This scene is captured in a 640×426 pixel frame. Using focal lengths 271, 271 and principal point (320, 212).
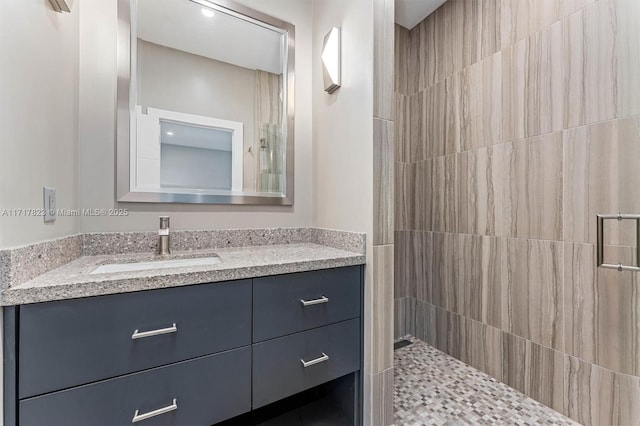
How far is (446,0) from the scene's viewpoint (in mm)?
1979

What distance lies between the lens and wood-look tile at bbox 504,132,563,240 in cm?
142

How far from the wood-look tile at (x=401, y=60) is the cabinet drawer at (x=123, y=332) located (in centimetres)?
208

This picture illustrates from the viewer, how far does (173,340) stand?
871mm

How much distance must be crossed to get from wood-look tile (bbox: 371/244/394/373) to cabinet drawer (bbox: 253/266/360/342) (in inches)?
3.7

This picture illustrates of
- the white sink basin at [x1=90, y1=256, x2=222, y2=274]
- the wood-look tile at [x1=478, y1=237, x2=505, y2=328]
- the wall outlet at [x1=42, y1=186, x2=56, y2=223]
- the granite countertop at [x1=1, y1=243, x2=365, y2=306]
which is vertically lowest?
the wood-look tile at [x1=478, y1=237, x2=505, y2=328]

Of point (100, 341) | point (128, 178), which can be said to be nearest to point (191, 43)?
point (128, 178)

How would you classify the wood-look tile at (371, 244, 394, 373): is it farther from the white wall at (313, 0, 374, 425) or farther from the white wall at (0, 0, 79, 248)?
the white wall at (0, 0, 79, 248)

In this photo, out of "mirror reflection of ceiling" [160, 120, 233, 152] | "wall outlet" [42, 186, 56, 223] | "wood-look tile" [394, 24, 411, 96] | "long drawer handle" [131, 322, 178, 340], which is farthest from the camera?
"wood-look tile" [394, 24, 411, 96]

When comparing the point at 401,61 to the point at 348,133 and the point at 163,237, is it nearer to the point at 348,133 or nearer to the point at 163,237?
the point at 348,133

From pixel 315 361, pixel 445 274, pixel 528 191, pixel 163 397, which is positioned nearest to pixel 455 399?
pixel 445 274

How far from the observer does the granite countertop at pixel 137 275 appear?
711 millimetres

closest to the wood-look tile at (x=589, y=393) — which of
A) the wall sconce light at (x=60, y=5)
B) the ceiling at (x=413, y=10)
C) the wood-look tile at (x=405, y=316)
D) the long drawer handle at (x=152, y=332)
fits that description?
the wood-look tile at (x=405, y=316)

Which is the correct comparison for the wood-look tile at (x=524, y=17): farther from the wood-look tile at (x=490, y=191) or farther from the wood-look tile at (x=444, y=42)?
the wood-look tile at (x=490, y=191)

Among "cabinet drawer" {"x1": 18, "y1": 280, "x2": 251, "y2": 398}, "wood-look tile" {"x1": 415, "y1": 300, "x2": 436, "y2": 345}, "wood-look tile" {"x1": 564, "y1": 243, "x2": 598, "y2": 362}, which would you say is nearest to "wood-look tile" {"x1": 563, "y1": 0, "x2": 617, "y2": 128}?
"wood-look tile" {"x1": 564, "y1": 243, "x2": 598, "y2": 362}
